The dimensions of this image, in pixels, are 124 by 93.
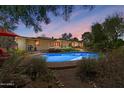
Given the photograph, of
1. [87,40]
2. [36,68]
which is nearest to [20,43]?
[36,68]

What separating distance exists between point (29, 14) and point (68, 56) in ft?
3.74

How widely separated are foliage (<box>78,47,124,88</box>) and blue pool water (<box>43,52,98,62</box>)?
0.12 meters

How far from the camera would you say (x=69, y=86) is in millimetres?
7969

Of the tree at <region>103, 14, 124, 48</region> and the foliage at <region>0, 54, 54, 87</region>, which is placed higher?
the tree at <region>103, 14, 124, 48</region>

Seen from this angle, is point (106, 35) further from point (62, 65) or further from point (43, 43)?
point (43, 43)

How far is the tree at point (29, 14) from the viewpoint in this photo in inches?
314

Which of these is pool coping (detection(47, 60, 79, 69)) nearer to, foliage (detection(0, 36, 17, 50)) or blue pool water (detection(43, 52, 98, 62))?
blue pool water (detection(43, 52, 98, 62))

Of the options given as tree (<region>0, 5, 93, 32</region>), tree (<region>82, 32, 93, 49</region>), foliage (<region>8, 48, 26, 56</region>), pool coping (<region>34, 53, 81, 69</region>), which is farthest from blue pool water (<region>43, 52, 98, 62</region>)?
tree (<region>0, 5, 93, 32</region>)

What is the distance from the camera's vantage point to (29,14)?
26.7ft

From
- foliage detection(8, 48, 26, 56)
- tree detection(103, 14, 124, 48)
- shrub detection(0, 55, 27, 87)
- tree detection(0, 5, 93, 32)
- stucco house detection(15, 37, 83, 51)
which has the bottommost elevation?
shrub detection(0, 55, 27, 87)

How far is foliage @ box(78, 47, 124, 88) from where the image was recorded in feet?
26.2

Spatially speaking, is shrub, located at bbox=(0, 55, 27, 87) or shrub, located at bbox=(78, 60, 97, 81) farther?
shrub, located at bbox=(78, 60, 97, 81)
